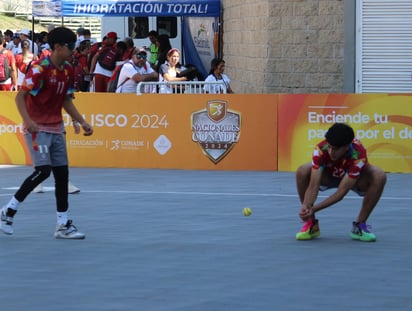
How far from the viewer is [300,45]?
18594mm

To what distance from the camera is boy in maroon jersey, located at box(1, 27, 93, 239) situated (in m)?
9.49

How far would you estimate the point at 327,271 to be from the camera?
819 centimetres

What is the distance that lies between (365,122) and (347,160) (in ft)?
20.3

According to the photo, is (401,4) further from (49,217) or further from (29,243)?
(29,243)

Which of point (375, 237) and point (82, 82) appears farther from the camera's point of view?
point (82, 82)

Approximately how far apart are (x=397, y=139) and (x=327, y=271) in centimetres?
741

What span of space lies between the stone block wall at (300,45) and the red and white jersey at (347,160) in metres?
9.26

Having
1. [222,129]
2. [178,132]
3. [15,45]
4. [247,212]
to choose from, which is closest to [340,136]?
[247,212]

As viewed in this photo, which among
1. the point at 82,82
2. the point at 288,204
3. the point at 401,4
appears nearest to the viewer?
the point at 288,204

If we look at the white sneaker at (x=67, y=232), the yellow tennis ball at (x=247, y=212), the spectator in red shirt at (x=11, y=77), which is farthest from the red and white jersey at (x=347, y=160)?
the spectator in red shirt at (x=11, y=77)

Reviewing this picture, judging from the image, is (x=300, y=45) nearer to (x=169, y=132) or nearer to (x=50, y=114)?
(x=169, y=132)

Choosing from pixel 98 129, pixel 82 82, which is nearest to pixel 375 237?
pixel 98 129

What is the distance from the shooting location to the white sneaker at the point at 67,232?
969 centimetres

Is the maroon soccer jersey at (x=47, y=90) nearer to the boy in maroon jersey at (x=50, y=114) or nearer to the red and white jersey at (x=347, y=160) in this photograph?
the boy in maroon jersey at (x=50, y=114)
